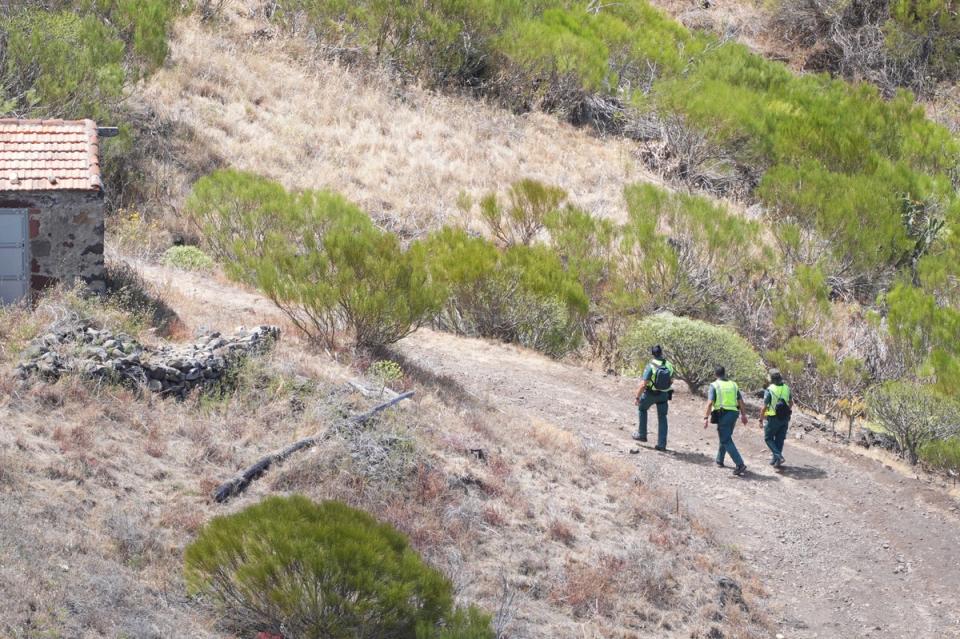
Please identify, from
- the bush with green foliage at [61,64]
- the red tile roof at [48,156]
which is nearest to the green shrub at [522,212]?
the bush with green foliage at [61,64]

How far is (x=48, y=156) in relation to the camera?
1375 centimetres

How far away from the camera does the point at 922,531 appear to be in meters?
13.4

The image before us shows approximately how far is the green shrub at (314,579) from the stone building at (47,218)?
6.36 m

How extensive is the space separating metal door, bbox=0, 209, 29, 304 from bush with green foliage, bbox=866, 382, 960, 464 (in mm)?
11849

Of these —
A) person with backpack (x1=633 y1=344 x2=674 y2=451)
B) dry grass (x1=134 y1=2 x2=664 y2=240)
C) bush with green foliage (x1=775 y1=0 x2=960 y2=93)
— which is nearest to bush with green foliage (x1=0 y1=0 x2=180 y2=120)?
dry grass (x1=134 y1=2 x2=664 y2=240)

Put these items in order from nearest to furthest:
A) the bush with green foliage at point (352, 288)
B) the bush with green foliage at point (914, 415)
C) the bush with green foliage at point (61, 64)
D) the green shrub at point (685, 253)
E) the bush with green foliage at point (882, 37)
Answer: the bush with green foliage at point (352, 288)
the bush with green foliage at point (914, 415)
the bush with green foliage at point (61, 64)
the green shrub at point (685, 253)
the bush with green foliage at point (882, 37)

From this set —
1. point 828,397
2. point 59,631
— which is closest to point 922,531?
point 828,397

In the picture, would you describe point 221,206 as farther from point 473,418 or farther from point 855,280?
point 855,280

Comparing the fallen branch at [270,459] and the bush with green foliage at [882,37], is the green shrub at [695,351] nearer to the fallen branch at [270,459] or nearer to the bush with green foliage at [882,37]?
the fallen branch at [270,459]

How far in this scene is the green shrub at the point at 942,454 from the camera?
1552 centimetres

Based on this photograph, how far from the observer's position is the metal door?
520 inches

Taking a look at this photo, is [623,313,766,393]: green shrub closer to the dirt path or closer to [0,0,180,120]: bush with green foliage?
the dirt path

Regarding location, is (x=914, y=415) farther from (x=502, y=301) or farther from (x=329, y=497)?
(x=329, y=497)

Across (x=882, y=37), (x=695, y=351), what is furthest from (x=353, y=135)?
(x=882, y=37)
